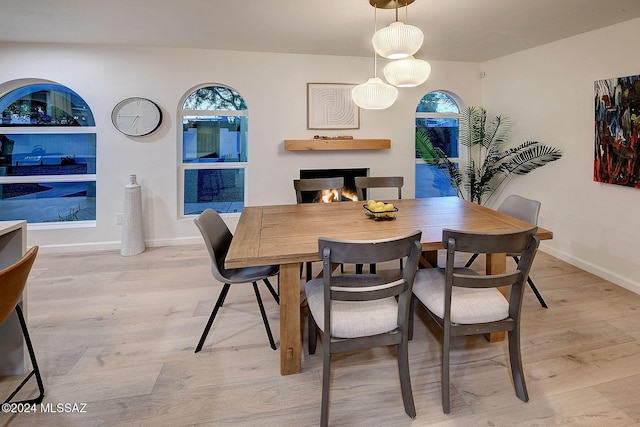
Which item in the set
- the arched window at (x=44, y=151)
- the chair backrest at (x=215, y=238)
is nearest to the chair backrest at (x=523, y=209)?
the chair backrest at (x=215, y=238)

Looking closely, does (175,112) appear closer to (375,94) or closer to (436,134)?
(375,94)

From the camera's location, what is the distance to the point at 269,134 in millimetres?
4246

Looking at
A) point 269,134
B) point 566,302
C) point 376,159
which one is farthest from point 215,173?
point 566,302

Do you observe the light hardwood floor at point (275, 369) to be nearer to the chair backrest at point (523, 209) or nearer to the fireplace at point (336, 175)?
the chair backrest at point (523, 209)

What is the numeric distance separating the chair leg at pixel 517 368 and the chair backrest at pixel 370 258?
59cm

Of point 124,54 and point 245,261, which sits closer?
point 245,261

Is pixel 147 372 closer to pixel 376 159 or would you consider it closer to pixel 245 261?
pixel 245 261

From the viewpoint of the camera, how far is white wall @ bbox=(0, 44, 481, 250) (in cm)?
380

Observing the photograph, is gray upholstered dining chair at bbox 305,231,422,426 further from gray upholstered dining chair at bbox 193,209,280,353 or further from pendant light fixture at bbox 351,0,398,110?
pendant light fixture at bbox 351,0,398,110

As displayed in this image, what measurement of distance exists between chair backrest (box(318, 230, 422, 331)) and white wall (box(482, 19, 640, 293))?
2748 mm

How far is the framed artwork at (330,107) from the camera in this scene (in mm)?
4262

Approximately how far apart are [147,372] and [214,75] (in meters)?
3.35

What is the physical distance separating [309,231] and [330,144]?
2298 mm

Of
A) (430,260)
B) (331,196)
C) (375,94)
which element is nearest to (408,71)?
(375,94)
